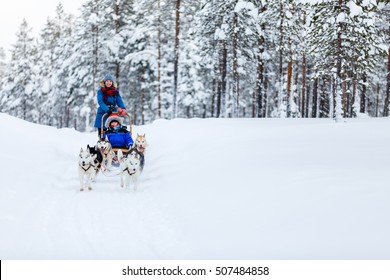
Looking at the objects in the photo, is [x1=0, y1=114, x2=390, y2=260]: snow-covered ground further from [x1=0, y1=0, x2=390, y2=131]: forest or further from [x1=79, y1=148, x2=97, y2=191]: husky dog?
[x1=0, y1=0, x2=390, y2=131]: forest

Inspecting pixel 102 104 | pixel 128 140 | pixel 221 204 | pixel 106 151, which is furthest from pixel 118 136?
pixel 221 204

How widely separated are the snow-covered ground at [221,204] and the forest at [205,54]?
6.64 meters

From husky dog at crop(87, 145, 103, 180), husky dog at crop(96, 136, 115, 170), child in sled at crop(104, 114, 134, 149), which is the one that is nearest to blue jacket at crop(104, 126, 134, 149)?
child in sled at crop(104, 114, 134, 149)

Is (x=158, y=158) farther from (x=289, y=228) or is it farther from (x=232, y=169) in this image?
(x=289, y=228)

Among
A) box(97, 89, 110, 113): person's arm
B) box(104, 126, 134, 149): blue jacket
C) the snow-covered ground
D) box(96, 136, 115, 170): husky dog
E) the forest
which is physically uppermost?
the forest

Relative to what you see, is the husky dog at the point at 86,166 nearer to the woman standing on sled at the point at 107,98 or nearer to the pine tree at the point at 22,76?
the woman standing on sled at the point at 107,98

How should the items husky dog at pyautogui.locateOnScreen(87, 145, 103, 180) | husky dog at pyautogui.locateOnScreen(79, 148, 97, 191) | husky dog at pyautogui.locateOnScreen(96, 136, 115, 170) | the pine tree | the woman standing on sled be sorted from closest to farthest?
husky dog at pyautogui.locateOnScreen(79, 148, 97, 191), husky dog at pyautogui.locateOnScreen(87, 145, 103, 180), husky dog at pyautogui.locateOnScreen(96, 136, 115, 170), the woman standing on sled, the pine tree

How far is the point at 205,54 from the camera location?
2556 centimetres

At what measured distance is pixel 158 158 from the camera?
455 inches

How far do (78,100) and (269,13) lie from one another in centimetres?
1944

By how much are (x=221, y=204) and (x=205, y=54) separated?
20.4m

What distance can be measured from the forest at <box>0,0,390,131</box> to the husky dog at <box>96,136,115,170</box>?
982 cm

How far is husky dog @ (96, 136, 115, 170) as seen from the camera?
9859 mm

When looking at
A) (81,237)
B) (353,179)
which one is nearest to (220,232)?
(81,237)
